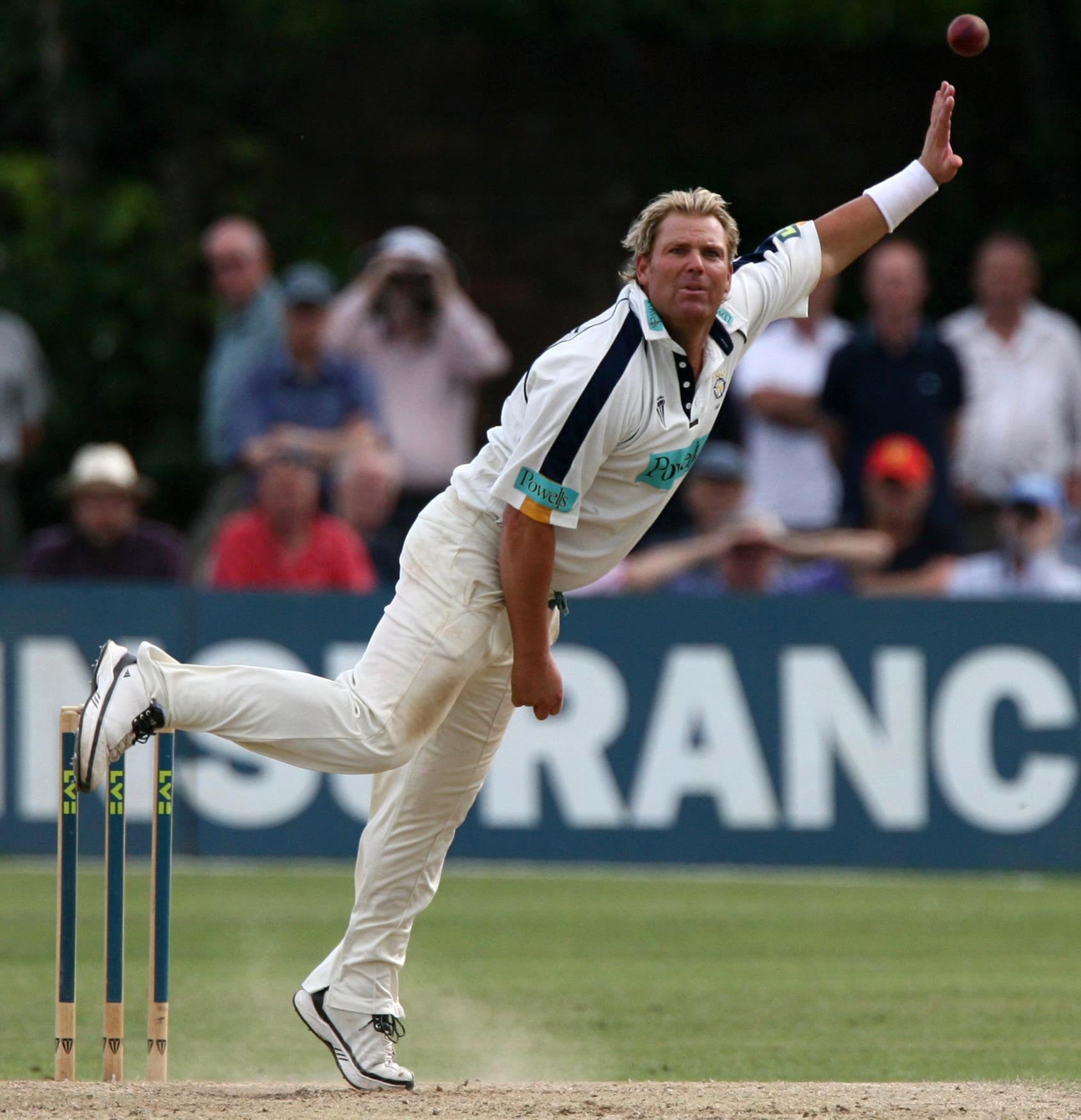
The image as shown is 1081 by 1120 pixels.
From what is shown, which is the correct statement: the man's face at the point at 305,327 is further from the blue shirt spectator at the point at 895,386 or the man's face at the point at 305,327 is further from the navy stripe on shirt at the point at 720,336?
the navy stripe on shirt at the point at 720,336

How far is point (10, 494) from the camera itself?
1176 centimetres

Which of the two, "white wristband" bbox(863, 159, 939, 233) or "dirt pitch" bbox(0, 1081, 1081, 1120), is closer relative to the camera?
"dirt pitch" bbox(0, 1081, 1081, 1120)

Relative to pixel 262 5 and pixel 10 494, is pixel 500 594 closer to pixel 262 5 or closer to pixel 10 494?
pixel 10 494

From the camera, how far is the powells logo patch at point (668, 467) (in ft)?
17.1

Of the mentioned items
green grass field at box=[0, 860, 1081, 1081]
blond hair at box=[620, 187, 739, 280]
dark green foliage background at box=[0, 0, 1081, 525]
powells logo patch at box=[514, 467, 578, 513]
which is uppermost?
dark green foliage background at box=[0, 0, 1081, 525]

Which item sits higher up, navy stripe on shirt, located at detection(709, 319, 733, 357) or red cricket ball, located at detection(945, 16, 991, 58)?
red cricket ball, located at detection(945, 16, 991, 58)

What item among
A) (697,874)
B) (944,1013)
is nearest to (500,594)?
(944,1013)

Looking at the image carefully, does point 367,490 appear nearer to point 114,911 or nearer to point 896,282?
point 896,282

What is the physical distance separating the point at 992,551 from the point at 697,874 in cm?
261

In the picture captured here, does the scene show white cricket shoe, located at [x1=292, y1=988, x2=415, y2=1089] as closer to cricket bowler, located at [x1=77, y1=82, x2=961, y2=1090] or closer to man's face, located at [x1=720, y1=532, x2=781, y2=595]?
cricket bowler, located at [x1=77, y1=82, x2=961, y2=1090]

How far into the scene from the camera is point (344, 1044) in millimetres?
5547

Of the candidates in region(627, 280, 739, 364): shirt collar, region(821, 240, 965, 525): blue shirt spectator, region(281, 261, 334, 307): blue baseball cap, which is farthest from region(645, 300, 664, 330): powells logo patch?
region(281, 261, 334, 307): blue baseball cap

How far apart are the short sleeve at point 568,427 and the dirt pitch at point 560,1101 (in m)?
1.37

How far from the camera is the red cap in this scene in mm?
10445
